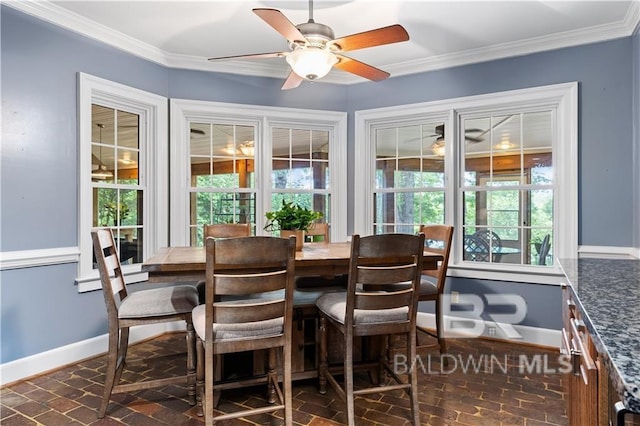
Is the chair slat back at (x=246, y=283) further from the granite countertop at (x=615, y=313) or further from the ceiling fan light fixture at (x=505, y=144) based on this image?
the ceiling fan light fixture at (x=505, y=144)

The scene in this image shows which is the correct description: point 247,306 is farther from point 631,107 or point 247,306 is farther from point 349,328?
point 631,107

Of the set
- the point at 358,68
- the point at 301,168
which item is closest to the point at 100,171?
the point at 301,168

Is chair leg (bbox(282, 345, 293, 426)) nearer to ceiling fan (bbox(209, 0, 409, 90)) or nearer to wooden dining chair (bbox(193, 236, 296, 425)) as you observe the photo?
wooden dining chair (bbox(193, 236, 296, 425))

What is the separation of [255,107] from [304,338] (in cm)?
253

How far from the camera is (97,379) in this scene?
2.75 m

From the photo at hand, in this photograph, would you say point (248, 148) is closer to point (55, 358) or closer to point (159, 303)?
point (159, 303)

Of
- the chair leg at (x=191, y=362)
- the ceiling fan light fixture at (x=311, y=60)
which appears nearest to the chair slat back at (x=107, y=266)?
the chair leg at (x=191, y=362)

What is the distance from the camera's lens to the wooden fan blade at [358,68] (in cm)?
266

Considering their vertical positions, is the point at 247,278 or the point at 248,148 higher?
the point at 248,148

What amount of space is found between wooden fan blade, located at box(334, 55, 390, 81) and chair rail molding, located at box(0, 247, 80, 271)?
249 centimetres

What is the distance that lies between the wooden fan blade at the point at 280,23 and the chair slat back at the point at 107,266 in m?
1.52

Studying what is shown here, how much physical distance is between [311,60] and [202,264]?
54.9 inches

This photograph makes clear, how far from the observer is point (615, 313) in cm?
103

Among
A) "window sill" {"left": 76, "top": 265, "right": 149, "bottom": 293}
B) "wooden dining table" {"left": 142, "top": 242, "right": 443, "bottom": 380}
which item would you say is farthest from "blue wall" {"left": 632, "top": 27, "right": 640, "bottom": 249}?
"window sill" {"left": 76, "top": 265, "right": 149, "bottom": 293}
